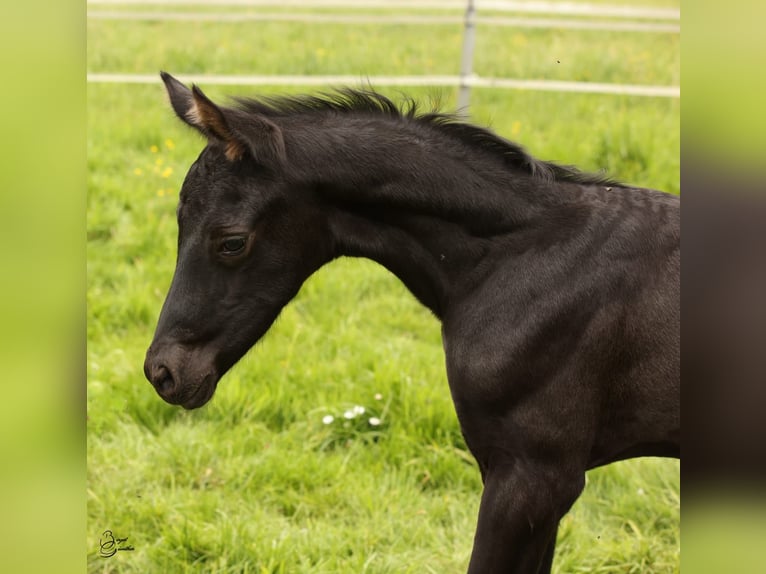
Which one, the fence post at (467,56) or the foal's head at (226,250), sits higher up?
the fence post at (467,56)

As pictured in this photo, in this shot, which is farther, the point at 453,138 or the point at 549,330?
the point at 453,138

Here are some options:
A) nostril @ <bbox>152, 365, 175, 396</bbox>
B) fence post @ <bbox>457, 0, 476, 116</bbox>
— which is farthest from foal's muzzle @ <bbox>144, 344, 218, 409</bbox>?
fence post @ <bbox>457, 0, 476, 116</bbox>

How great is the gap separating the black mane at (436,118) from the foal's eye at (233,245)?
0.43 m

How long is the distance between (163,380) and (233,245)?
1.46 ft

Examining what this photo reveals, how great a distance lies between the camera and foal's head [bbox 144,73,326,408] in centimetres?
236

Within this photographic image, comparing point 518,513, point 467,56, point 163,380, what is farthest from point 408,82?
point 518,513

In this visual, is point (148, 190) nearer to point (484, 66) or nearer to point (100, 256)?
point (100, 256)

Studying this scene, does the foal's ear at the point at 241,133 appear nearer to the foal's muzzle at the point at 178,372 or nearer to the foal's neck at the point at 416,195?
the foal's neck at the point at 416,195

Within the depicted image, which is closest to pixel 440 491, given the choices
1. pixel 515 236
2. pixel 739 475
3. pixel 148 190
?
pixel 515 236

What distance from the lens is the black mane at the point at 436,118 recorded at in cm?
256

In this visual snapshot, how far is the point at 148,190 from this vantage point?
6246 mm

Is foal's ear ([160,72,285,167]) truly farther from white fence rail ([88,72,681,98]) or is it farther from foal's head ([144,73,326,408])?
white fence rail ([88,72,681,98])

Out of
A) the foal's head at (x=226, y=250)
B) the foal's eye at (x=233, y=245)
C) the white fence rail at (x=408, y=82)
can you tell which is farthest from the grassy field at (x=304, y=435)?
the white fence rail at (x=408, y=82)

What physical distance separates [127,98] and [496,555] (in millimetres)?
6119
